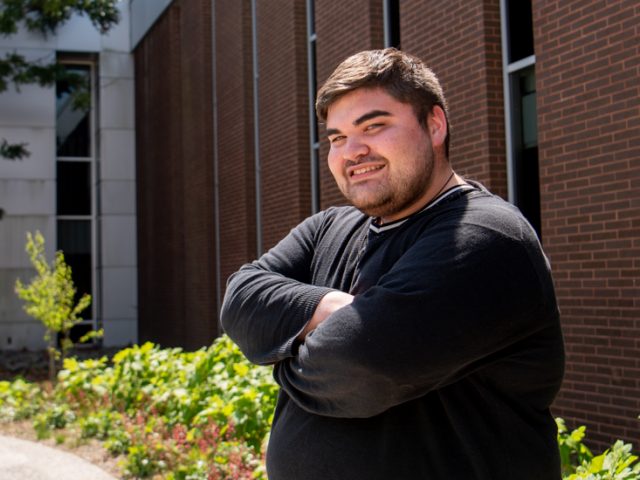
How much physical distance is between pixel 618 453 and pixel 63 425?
21.2 ft

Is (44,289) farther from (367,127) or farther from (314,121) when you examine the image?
(367,127)

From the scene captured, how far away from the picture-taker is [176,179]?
17344 mm

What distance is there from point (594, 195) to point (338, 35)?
16.3ft

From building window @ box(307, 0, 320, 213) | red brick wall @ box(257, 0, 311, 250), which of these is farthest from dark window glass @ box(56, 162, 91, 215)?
building window @ box(307, 0, 320, 213)

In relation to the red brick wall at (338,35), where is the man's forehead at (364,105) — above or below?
below

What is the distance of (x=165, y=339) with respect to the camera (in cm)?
1816

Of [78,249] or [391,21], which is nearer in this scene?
[391,21]

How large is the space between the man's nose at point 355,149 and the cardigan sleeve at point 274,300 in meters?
0.33

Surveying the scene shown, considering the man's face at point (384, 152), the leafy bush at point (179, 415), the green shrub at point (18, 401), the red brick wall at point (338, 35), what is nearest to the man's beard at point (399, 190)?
the man's face at point (384, 152)

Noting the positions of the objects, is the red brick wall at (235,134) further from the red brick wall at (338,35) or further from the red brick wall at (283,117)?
the red brick wall at (338,35)

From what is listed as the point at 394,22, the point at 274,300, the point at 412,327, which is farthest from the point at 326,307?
the point at 394,22

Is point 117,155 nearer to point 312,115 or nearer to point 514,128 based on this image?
point 312,115

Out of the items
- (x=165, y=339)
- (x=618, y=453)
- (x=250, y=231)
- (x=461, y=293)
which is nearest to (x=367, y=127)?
(x=461, y=293)

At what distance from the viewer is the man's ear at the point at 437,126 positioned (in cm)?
Result: 188
